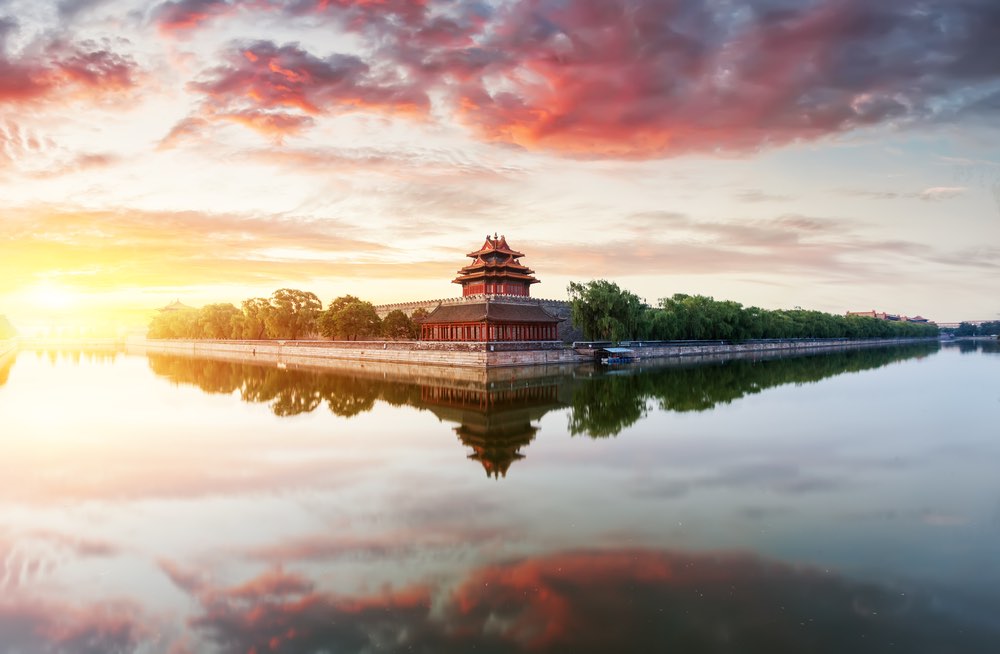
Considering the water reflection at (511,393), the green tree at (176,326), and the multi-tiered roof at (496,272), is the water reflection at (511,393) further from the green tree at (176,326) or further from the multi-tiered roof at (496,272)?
the green tree at (176,326)

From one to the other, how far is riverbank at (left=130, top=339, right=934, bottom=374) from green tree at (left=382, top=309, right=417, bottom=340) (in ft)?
14.5

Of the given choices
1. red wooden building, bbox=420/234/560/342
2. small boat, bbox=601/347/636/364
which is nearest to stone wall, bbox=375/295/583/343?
red wooden building, bbox=420/234/560/342

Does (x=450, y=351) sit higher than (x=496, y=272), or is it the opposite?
(x=496, y=272)

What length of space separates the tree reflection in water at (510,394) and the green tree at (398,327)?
1426 cm

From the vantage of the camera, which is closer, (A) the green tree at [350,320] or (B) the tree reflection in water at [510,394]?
(B) the tree reflection in water at [510,394]

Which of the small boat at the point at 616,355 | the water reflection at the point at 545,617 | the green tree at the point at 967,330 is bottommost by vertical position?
the water reflection at the point at 545,617

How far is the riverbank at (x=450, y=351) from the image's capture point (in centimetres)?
4012

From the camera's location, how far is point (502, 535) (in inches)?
352

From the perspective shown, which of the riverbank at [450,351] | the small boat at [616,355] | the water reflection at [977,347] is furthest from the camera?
the water reflection at [977,347]

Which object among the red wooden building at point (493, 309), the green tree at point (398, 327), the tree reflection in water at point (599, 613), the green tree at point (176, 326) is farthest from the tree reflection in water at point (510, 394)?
the green tree at point (176, 326)

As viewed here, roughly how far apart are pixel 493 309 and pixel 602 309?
9.18 m

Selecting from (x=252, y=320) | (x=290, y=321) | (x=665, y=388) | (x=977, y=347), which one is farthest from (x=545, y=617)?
(x=977, y=347)

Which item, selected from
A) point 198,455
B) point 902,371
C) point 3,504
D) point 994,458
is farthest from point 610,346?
point 3,504

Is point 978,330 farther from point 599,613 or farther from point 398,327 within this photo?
point 599,613
